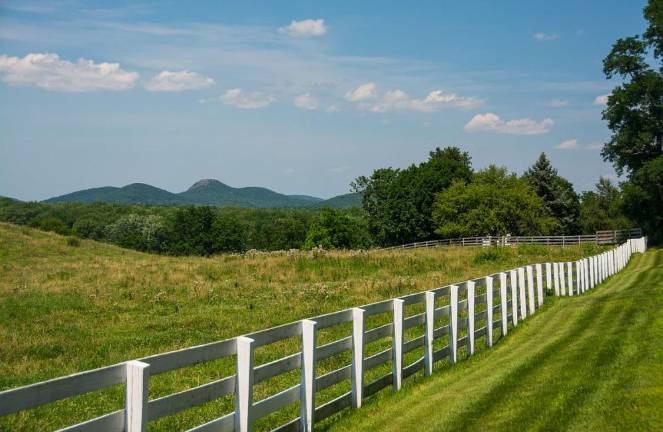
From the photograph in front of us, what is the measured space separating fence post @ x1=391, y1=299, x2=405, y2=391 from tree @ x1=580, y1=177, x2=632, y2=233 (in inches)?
4088

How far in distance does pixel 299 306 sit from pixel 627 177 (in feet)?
164

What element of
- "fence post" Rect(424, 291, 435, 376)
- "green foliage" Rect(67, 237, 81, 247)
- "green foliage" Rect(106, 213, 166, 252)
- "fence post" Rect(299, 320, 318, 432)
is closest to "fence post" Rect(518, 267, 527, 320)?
"fence post" Rect(424, 291, 435, 376)

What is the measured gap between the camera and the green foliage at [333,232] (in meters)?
109

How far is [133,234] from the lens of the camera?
14825 cm

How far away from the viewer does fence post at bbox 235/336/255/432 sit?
6.68m

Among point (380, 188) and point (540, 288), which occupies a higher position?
point (380, 188)

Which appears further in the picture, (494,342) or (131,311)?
(131,311)

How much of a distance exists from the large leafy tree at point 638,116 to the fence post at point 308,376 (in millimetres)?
55818

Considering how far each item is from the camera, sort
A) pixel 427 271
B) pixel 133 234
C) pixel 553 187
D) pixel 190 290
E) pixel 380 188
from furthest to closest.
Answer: pixel 133 234, pixel 380 188, pixel 553 187, pixel 427 271, pixel 190 290

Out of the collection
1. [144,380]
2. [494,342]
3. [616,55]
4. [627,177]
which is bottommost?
[494,342]

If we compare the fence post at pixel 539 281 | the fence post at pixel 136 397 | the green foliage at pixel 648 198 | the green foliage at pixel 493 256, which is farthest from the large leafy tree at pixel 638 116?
the fence post at pixel 136 397

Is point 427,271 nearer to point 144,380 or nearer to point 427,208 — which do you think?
point 144,380

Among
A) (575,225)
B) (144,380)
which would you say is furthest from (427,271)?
(575,225)

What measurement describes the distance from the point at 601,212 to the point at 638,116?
59.3m
